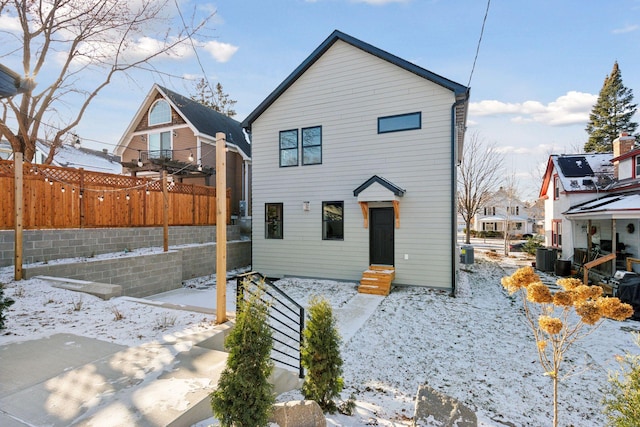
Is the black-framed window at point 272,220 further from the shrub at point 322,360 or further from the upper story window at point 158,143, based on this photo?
the upper story window at point 158,143

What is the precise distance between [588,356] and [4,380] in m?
7.96

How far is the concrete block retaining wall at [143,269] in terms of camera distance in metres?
6.92

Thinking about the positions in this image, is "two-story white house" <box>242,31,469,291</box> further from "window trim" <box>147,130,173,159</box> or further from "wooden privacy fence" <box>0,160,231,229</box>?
"window trim" <box>147,130,173,159</box>

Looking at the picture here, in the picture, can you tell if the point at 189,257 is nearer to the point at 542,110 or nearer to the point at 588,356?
the point at 588,356

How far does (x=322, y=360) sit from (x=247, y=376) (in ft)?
3.36

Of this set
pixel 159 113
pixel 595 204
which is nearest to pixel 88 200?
pixel 159 113

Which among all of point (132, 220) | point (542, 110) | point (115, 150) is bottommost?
point (132, 220)

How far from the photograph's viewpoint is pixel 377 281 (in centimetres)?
862

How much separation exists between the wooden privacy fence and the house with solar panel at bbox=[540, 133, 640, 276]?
1491cm

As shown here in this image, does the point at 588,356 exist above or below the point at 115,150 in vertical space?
below

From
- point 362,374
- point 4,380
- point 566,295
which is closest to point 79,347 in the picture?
point 4,380

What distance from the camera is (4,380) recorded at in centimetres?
279

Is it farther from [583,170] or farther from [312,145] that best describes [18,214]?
[583,170]

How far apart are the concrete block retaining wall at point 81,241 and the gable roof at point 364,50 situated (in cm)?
509
